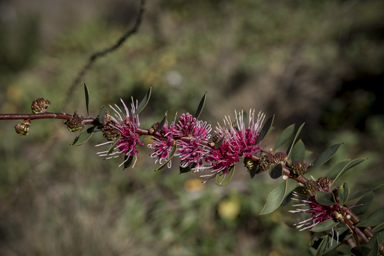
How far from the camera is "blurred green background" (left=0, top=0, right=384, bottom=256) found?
1.93m

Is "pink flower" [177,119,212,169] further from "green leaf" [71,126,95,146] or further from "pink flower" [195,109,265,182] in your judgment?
"green leaf" [71,126,95,146]

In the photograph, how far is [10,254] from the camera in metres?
1.84

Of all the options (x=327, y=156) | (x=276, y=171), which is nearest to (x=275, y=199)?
(x=276, y=171)

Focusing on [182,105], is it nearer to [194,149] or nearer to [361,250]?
[194,149]

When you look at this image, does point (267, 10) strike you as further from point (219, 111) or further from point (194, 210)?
point (194, 210)

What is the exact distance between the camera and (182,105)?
332 centimetres

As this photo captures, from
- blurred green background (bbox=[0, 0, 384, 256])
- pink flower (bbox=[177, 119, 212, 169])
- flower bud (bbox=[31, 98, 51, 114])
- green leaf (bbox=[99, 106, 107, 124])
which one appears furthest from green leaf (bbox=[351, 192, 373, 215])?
blurred green background (bbox=[0, 0, 384, 256])

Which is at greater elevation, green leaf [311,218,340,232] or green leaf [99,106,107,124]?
green leaf [99,106,107,124]

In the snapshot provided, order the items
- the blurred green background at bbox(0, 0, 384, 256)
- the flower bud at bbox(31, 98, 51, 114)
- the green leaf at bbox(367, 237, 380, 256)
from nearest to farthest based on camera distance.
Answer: the green leaf at bbox(367, 237, 380, 256) < the flower bud at bbox(31, 98, 51, 114) < the blurred green background at bbox(0, 0, 384, 256)

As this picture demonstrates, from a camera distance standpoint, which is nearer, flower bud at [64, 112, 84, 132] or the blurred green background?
flower bud at [64, 112, 84, 132]

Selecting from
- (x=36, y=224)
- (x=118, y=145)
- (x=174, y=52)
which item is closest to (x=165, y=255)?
(x=36, y=224)

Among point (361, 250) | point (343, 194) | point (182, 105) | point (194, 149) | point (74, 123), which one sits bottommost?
point (182, 105)

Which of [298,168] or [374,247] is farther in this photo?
[298,168]

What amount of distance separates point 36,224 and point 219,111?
2020 millimetres
